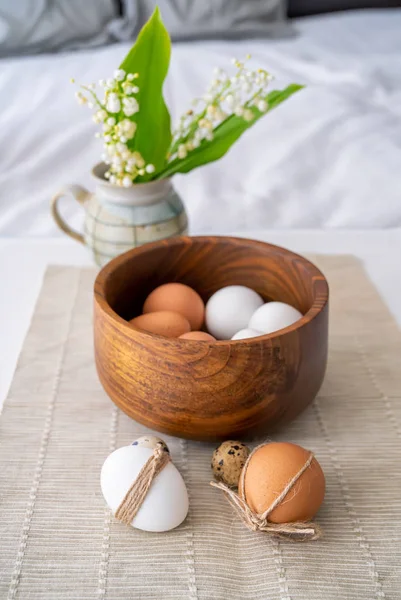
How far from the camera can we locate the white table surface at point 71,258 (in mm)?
871

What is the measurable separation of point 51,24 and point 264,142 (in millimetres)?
657

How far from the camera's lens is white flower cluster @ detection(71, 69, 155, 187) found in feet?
2.36

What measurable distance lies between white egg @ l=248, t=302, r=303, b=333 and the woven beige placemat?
0.31 feet

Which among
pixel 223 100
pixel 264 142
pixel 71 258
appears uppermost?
pixel 223 100

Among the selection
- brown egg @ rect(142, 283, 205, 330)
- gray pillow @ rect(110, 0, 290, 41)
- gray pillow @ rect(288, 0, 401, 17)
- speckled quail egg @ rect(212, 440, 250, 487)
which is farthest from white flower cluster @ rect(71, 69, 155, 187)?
gray pillow @ rect(288, 0, 401, 17)

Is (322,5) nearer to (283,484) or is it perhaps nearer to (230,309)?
(230,309)

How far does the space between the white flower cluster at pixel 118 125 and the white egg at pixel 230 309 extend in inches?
6.8

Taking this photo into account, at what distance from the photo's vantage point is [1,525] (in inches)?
20.7

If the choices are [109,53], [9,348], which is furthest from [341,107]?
[9,348]

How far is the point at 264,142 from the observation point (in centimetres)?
152

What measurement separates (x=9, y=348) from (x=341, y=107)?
109 centimetres

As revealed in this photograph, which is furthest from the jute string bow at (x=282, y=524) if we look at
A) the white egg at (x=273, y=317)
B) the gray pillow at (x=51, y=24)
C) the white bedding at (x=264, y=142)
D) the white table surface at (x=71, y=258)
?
the gray pillow at (x=51, y=24)

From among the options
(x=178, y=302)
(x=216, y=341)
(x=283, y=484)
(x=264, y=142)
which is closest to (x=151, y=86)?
(x=178, y=302)

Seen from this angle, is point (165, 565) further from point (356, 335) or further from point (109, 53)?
point (109, 53)
